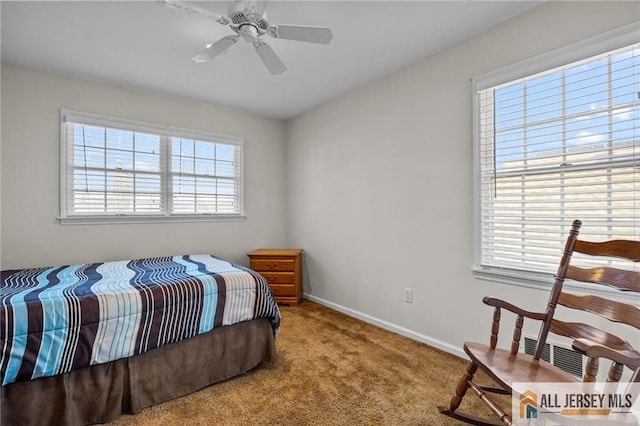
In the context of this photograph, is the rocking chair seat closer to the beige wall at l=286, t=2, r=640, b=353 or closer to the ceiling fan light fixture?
the beige wall at l=286, t=2, r=640, b=353

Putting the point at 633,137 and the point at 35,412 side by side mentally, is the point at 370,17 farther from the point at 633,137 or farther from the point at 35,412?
the point at 35,412

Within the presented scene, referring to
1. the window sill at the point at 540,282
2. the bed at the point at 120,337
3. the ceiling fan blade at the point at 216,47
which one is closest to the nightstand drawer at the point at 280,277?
the bed at the point at 120,337

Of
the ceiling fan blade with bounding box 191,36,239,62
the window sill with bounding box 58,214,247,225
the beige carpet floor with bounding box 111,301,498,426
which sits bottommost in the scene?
the beige carpet floor with bounding box 111,301,498,426

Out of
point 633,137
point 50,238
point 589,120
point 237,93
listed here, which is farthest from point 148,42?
point 633,137

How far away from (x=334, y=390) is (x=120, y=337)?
4.20ft

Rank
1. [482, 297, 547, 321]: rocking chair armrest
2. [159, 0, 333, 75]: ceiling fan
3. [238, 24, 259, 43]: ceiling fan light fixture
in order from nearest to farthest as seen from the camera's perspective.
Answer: [482, 297, 547, 321]: rocking chair armrest < [159, 0, 333, 75]: ceiling fan < [238, 24, 259, 43]: ceiling fan light fixture

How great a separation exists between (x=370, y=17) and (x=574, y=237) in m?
1.77

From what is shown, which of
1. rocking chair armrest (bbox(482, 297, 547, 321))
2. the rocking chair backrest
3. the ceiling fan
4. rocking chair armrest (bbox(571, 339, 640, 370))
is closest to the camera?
rocking chair armrest (bbox(571, 339, 640, 370))

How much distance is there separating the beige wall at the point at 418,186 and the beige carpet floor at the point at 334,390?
1.28 ft

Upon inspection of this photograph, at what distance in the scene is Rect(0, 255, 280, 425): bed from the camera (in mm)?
1503

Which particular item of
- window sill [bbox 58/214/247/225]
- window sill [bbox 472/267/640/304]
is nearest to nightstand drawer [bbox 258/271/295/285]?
window sill [bbox 58/214/247/225]

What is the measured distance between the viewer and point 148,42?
2.33 metres

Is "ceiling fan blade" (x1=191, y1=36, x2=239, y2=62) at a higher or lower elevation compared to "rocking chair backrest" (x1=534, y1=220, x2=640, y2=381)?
higher

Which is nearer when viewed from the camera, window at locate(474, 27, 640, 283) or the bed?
the bed
